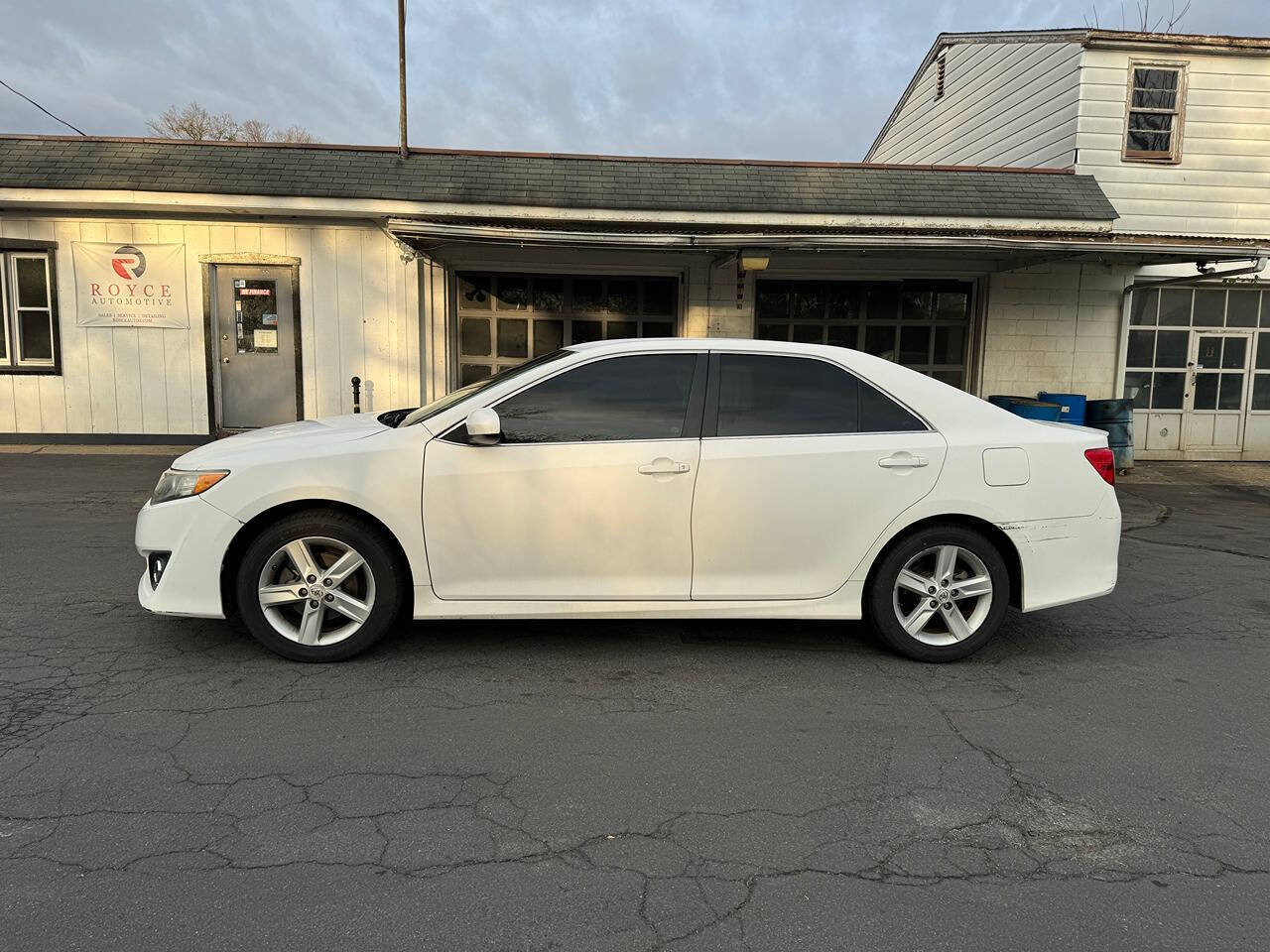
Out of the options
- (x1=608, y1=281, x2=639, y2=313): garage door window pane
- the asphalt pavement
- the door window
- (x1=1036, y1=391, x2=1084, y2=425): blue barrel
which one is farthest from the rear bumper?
(x1=608, y1=281, x2=639, y2=313): garage door window pane

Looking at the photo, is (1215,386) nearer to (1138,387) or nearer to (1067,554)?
(1138,387)

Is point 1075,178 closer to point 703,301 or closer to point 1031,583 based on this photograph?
point 703,301

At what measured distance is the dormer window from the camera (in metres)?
12.9

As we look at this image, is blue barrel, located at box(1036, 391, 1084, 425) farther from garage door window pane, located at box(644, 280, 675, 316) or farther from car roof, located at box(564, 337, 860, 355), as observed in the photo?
car roof, located at box(564, 337, 860, 355)

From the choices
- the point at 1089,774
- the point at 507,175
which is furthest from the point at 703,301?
the point at 1089,774

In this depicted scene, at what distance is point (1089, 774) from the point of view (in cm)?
343

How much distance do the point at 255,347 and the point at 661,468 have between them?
9.41 meters

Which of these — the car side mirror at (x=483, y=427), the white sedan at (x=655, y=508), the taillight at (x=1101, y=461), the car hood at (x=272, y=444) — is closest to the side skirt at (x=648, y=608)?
A: the white sedan at (x=655, y=508)

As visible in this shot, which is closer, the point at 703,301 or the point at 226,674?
the point at 226,674

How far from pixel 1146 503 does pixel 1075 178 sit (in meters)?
5.30

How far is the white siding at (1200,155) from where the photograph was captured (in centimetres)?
1289

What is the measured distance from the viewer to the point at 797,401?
15.1 ft

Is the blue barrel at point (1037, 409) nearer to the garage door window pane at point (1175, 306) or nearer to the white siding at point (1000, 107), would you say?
the garage door window pane at point (1175, 306)

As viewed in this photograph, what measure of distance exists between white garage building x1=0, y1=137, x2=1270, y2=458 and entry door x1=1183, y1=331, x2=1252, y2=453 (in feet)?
4.46
